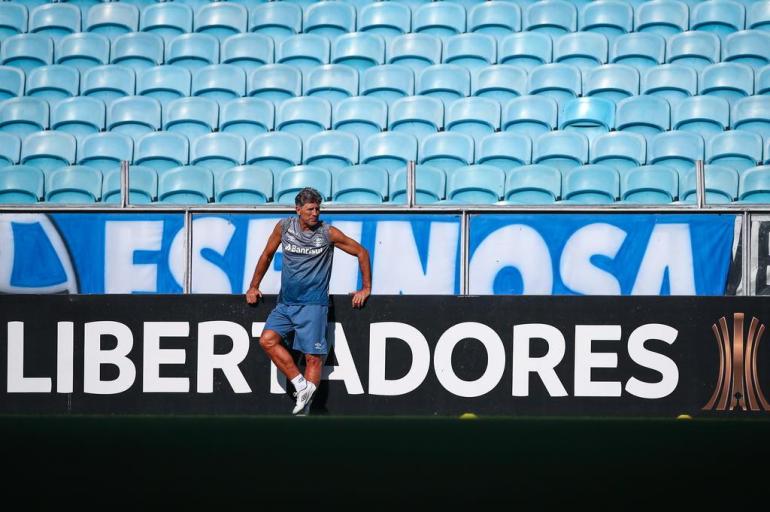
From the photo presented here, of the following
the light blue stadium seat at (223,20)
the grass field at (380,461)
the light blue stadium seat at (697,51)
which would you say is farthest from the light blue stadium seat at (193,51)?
the grass field at (380,461)

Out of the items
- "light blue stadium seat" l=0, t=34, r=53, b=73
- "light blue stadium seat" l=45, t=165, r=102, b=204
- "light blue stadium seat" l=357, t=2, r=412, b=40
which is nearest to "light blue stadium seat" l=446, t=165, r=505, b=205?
"light blue stadium seat" l=357, t=2, r=412, b=40

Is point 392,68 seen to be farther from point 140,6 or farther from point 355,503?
point 355,503

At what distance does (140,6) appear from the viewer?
478 inches

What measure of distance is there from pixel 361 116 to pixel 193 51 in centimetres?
223

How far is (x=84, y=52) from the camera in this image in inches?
457

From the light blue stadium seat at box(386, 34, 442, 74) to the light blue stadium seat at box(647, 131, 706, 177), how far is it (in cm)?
259

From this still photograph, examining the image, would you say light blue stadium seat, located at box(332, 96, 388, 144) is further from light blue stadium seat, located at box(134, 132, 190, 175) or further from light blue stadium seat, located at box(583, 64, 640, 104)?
light blue stadium seat, located at box(583, 64, 640, 104)

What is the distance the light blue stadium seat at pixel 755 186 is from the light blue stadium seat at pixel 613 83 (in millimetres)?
1667

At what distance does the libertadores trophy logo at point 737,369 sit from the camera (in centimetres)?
706

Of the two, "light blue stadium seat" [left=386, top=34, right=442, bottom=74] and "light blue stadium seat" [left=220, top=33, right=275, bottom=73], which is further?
"light blue stadium seat" [left=220, top=33, right=275, bottom=73]

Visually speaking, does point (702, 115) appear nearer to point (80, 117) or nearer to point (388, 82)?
point (388, 82)

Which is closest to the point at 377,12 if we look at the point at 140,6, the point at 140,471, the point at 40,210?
the point at 140,6

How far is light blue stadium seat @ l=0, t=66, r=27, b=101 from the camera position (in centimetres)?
1126

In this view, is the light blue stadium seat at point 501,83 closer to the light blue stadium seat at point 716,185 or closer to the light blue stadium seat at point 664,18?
the light blue stadium seat at point 664,18
